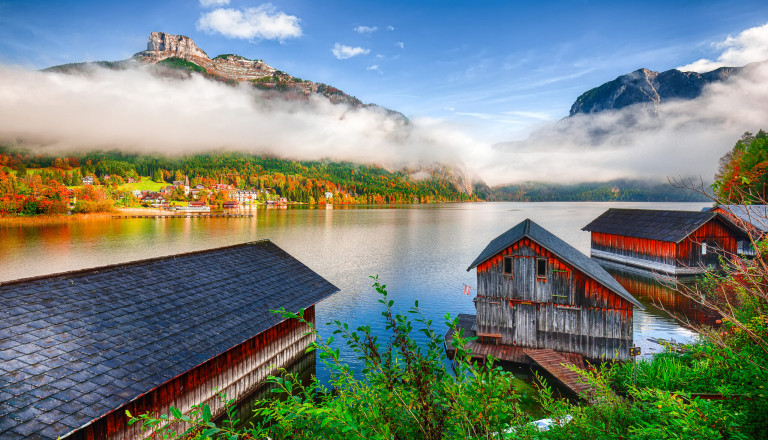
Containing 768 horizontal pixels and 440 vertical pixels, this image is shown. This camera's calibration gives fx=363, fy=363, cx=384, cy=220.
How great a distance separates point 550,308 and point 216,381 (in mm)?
17673

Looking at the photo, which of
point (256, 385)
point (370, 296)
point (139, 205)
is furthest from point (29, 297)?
point (139, 205)

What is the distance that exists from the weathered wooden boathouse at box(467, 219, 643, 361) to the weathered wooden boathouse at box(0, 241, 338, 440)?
10.8 metres

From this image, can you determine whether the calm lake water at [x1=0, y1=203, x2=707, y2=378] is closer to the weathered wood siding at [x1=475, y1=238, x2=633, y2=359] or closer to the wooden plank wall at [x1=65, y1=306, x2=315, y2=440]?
the wooden plank wall at [x1=65, y1=306, x2=315, y2=440]

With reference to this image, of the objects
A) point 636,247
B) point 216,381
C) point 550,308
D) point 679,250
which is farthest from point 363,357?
point 636,247

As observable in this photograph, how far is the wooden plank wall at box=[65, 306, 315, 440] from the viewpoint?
34.9 ft

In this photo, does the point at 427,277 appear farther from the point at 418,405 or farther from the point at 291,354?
the point at 418,405

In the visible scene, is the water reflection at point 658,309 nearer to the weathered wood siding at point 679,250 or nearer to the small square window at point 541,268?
the weathered wood siding at point 679,250

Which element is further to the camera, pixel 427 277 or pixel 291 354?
pixel 427 277

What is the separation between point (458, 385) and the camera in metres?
4.41

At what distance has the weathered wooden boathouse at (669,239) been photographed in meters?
39.1

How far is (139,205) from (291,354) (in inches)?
7535

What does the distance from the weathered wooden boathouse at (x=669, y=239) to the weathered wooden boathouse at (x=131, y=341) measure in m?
39.6

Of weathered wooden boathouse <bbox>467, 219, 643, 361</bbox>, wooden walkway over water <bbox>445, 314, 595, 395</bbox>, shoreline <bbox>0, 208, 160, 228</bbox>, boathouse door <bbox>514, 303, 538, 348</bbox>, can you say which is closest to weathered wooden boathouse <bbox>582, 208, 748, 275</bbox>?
weathered wooden boathouse <bbox>467, 219, 643, 361</bbox>

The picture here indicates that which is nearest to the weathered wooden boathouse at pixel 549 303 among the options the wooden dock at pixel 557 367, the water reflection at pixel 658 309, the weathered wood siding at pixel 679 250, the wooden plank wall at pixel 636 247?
the wooden dock at pixel 557 367
